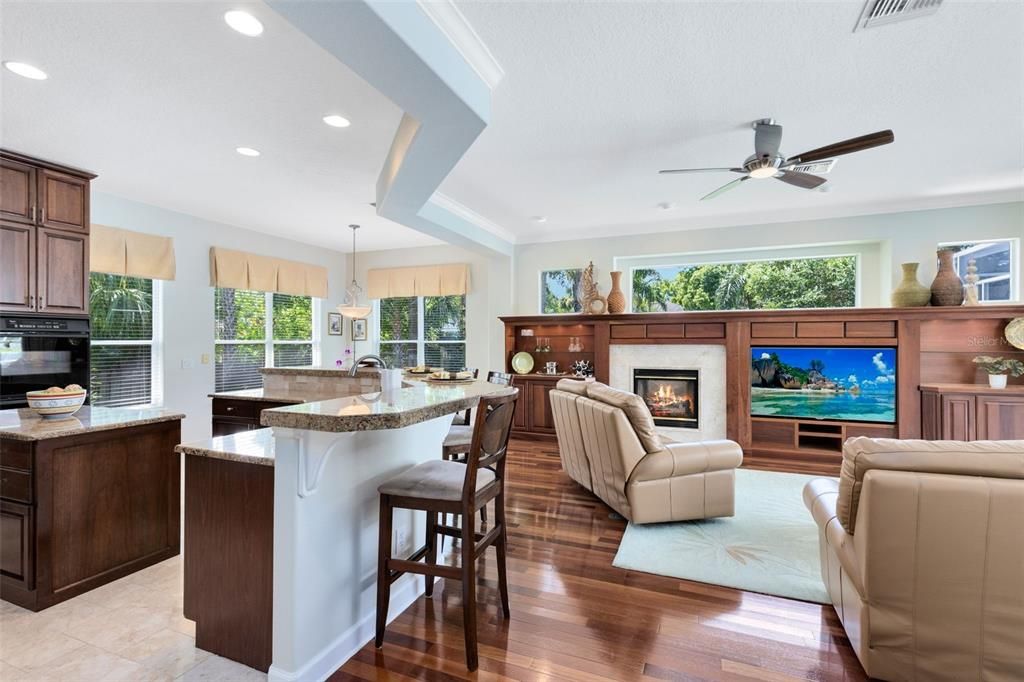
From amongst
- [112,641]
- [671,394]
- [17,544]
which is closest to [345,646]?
[112,641]

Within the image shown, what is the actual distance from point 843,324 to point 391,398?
16.7 ft

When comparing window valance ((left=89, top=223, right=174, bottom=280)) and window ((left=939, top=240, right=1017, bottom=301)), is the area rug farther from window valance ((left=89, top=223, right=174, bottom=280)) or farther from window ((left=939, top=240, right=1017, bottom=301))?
window valance ((left=89, top=223, right=174, bottom=280))

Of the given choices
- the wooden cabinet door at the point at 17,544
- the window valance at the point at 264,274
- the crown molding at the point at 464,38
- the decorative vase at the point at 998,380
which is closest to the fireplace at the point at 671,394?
the decorative vase at the point at 998,380

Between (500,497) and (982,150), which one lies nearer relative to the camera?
(500,497)

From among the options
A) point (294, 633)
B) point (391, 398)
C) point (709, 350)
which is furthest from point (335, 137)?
point (709, 350)

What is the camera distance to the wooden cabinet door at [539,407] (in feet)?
20.0

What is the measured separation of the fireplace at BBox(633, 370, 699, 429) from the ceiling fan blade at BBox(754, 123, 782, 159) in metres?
2.99

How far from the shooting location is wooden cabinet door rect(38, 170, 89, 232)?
361cm

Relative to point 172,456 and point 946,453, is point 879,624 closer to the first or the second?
point 946,453

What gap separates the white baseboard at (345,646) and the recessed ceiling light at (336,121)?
9.00 ft

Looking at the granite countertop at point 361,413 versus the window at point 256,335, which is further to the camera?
the window at point 256,335

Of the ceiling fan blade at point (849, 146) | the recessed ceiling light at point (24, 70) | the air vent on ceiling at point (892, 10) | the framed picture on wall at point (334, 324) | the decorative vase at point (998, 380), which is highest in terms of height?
the air vent on ceiling at point (892, 10)

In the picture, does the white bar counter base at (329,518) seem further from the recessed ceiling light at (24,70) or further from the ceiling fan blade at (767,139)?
the ceiling fan blade at (767,139)

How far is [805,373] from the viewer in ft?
17.2
